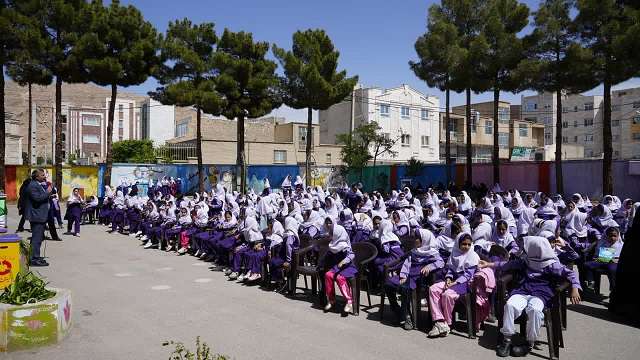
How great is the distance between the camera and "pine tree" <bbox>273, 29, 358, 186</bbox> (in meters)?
30.9

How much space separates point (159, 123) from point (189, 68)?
5774cm

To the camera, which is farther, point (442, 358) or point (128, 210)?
point (128, 210)

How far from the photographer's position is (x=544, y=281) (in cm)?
657

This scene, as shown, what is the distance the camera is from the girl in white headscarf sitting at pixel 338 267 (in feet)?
27.1

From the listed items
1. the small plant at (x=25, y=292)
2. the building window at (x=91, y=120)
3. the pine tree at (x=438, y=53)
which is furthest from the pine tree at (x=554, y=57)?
the building window at (x=91, y=120)

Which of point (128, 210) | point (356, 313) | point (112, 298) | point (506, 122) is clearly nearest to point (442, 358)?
point (356, 313)

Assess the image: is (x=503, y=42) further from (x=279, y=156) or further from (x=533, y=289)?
(x=279, y=156)

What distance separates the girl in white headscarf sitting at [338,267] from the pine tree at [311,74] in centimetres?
2298

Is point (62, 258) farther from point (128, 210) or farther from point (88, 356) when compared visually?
point (88, 356)

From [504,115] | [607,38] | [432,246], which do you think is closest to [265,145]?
[607,38]

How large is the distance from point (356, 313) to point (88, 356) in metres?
3.93

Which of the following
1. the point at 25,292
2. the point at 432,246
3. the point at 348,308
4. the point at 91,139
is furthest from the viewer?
the point at 91,139

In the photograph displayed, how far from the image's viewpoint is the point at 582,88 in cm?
2419

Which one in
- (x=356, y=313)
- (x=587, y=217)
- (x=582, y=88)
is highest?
(x=582, y=88)
